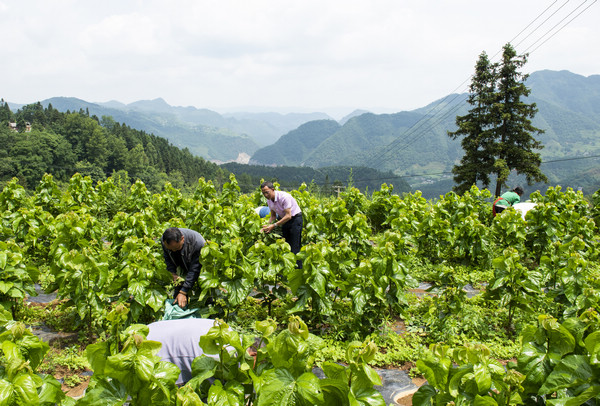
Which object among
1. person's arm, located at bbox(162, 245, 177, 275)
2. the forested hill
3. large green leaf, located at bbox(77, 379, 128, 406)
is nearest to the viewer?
large green leaf, located at bbox(77, 379, 128, 406)

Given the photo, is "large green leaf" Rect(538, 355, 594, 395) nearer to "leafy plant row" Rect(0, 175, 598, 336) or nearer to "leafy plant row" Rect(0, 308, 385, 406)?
"leafy plant row" Rect(0, 308, 385, 406)

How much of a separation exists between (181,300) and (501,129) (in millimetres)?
27308

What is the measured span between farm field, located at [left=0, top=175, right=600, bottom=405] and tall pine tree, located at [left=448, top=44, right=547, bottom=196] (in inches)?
617

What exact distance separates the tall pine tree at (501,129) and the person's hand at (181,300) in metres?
24.3

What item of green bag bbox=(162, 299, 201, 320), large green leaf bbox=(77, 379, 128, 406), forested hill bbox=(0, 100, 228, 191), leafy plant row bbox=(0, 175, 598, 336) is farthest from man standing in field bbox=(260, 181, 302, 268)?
forested hill bbox=(0, 100, 228, 191)

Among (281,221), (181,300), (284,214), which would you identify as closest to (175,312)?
(181,300)

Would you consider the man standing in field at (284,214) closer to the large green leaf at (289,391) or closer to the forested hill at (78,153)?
the large green leaf at (289,391)

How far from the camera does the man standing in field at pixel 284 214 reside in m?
6.08

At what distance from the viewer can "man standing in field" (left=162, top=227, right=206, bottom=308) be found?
4301 mm

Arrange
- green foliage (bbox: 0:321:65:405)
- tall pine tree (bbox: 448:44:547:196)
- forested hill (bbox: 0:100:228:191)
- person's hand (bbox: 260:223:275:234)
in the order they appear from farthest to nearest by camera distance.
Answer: forested hill (bbox: 0:100:228:191), tall pine tree (bbox: 448:44:547:196), person's hand (bbox: 260:223:275:234), green foliage (bbox: 0:321:65:405)

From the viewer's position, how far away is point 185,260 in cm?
454

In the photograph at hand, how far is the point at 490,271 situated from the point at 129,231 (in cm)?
678

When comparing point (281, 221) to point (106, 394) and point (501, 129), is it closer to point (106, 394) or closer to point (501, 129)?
point (106, 394)

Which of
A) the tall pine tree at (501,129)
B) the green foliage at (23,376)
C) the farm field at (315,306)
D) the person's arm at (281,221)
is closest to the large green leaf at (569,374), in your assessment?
the farm field at (315,306)
